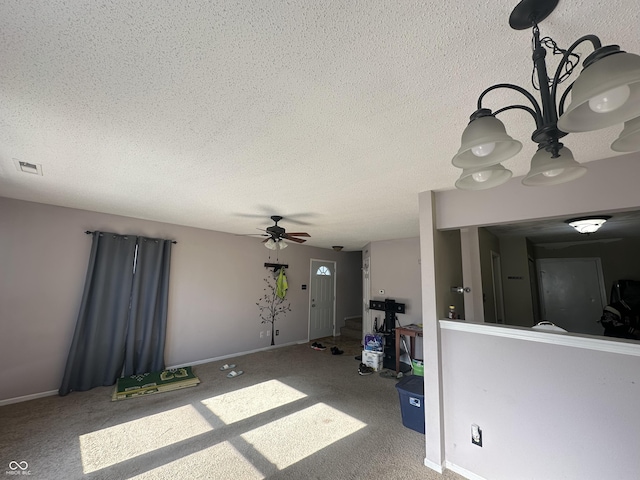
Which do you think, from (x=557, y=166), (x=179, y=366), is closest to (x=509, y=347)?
(x=557, y=166)

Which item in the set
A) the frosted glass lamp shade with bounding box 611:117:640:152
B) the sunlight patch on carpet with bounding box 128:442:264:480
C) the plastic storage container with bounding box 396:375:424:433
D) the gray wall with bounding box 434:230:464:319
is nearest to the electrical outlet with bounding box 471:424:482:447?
the plastic storage container with bounding box 396:375:424:433

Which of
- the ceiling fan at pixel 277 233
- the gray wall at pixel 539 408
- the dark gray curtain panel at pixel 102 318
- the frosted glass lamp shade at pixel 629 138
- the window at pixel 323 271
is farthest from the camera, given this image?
the window at pixel 323 271

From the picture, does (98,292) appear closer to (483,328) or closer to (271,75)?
(271,75)

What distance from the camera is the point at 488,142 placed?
777mm

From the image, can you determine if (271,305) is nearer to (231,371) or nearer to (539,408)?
(231,371)

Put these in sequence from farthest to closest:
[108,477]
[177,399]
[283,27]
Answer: [177,399], [108,477], [283,27]

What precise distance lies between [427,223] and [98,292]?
14.0 ft

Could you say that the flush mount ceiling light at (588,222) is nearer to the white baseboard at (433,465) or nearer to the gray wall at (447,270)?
the gray wall at (447,270)

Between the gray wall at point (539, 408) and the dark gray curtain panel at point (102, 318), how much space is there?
4.19 metres

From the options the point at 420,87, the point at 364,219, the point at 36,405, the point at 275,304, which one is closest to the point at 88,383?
the point at 36,405

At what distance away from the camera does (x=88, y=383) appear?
3449 millimetres

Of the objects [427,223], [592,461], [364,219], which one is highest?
[364,219]

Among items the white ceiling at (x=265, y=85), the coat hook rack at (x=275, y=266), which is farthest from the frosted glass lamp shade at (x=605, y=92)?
the coat hook rack at (x=275, y=266)

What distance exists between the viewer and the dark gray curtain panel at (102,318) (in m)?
3.41
